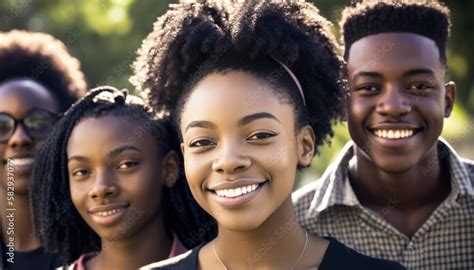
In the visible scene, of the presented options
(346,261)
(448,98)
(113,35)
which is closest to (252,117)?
(346,261)

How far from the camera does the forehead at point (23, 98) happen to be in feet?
16.4

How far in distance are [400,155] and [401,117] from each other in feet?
0.72

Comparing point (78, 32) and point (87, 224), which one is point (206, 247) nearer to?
point (87, 224)

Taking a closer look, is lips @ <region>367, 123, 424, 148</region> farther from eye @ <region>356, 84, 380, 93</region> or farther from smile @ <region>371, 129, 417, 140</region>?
eye @ <region>356, 84, 380, 93</region>

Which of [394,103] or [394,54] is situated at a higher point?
[394,54]

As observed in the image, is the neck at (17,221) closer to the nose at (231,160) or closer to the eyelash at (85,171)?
the eyelash at (85,171)

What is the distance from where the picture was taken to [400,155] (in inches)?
185

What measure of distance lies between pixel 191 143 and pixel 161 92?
0.39m

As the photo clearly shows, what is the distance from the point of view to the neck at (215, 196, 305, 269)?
3.75m

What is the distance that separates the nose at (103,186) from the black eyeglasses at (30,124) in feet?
2.77

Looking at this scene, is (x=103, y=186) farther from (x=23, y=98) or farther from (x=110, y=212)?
(x=23, y=98)

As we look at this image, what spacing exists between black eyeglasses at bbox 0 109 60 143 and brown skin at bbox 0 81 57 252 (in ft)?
0.07

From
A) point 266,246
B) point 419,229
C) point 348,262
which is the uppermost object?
point 419,229

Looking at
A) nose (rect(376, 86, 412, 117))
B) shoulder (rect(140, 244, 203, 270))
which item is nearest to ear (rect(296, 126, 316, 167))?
shoulder (rect(140, 244, 203, 270))
